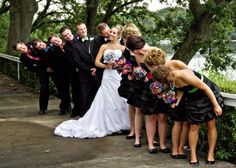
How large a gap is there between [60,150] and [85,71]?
93.4 inches

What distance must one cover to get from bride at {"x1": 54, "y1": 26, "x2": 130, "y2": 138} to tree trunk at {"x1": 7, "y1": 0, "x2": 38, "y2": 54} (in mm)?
10950

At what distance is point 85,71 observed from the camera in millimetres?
9289

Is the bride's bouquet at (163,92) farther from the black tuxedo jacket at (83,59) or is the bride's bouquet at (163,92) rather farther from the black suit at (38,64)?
the black suit at (38,64)

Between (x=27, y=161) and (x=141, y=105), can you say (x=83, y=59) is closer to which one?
(x=141, y=105)

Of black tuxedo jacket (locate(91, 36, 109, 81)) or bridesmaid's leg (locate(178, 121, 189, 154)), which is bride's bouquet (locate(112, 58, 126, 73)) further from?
bridesmaid's leg (locate(178, 121, 189, 154))

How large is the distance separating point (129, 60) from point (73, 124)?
5.57 ft

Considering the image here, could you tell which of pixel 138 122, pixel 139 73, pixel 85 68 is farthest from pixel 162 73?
pixel 85 68

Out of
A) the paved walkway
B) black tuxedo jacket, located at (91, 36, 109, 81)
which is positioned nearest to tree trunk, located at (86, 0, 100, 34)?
the paved walkway

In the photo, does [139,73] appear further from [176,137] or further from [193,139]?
[193,139]

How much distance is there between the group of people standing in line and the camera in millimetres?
6234

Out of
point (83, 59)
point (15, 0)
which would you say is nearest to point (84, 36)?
point (83, 59)

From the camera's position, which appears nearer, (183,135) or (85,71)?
(183,135)

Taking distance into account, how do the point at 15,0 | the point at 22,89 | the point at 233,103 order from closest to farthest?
the point at 233,103
the point at 22,89
the point at 15,0

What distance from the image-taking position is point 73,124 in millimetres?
8469
